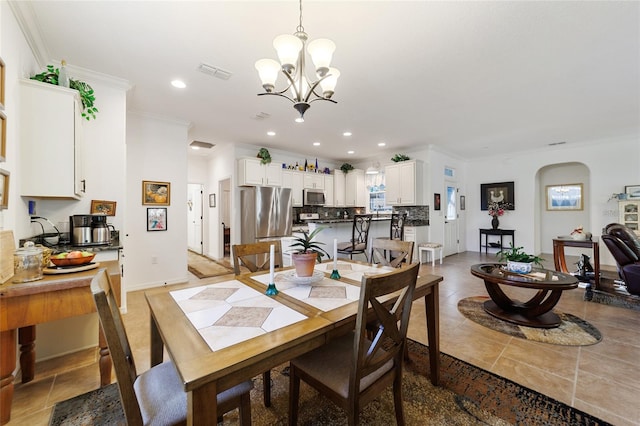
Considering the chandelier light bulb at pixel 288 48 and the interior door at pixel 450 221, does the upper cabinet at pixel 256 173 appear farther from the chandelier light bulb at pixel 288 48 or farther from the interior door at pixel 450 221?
the interior door at pixel 450 221

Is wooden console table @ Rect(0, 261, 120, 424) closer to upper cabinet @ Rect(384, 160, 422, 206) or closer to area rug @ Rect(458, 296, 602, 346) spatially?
area rug @ Rect(458, 296, 602, 346)

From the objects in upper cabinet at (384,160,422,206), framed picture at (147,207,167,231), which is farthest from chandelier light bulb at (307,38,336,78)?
upper cabinet at (384,160,422,206)

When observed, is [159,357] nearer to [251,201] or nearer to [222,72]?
[222,72]

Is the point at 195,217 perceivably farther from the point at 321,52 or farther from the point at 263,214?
the point at 321,52

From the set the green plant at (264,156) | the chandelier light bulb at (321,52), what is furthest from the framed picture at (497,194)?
the chandelier light bulb at (321,52)

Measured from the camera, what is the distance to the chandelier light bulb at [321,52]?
1641 mm

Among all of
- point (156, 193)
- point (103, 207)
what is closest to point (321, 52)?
point (103, 207)

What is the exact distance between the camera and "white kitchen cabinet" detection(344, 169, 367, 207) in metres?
7.14

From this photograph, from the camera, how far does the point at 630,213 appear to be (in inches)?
196

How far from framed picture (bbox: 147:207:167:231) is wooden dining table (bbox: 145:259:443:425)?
3007 mm

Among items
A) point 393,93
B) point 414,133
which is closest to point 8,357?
point 393,93

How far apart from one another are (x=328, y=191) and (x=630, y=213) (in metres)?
6.06

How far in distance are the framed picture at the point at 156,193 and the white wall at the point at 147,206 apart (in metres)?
0.05

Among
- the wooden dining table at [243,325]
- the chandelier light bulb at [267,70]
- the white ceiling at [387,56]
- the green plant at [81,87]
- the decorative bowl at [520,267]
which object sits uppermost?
the white ceiling at [387,56]
